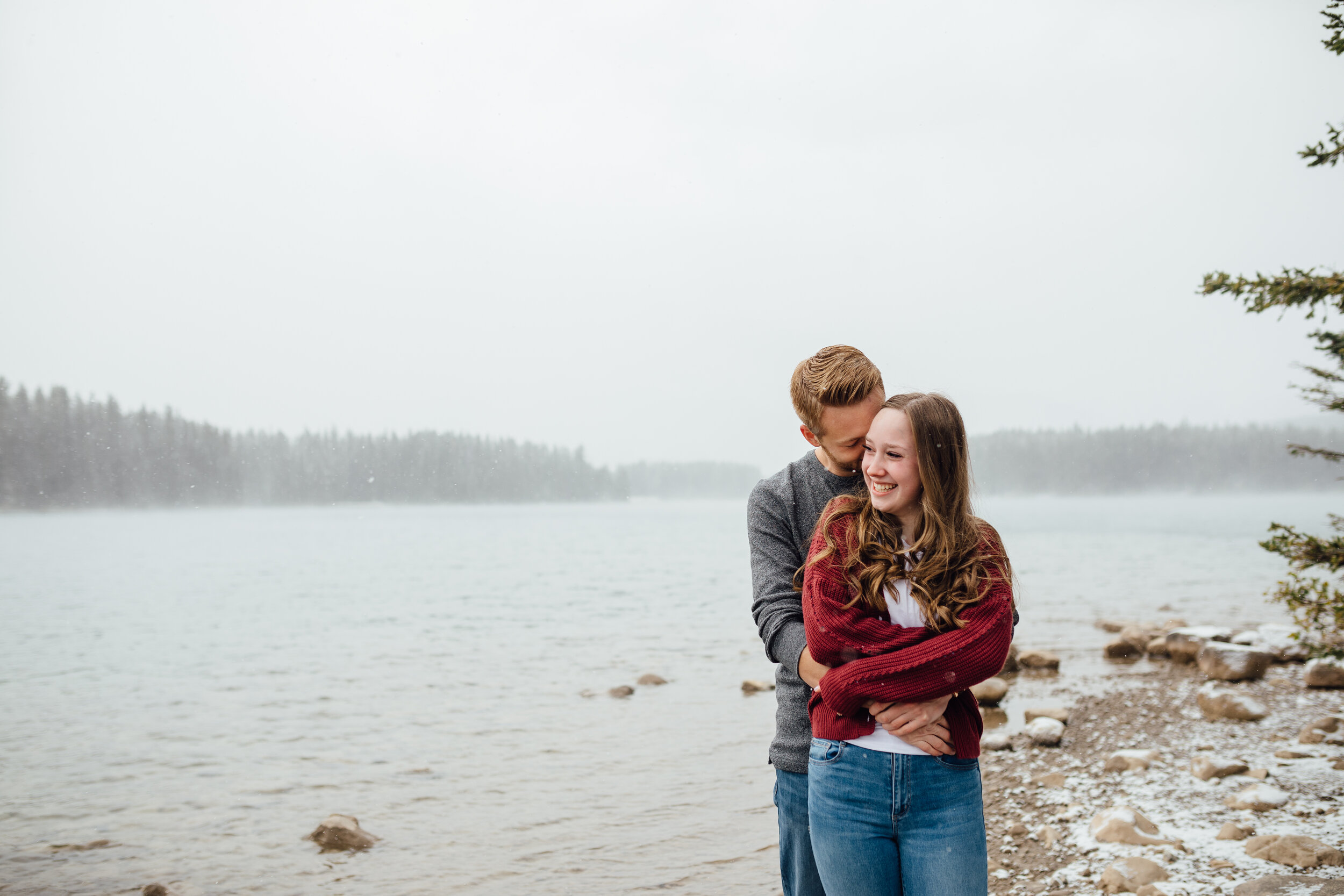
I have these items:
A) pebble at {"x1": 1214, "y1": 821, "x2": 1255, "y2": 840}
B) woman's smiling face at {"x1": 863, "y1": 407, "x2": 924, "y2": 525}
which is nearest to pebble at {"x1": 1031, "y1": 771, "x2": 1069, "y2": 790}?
pebble at {"x1": 1214, "y1": 821, "x2": 1255, "y2": 840}

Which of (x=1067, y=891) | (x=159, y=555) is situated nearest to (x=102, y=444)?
(x=159, y=555)

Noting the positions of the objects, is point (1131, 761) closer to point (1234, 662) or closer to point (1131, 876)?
point (1131, 876)

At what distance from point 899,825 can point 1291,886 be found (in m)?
2.93

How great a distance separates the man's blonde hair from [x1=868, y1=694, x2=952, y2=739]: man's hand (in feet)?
2.34

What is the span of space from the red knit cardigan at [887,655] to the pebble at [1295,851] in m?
3.27

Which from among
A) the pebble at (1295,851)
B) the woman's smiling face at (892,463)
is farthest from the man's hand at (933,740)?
the pebble at (1295,851)

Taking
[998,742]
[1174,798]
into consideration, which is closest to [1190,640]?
[998,742]

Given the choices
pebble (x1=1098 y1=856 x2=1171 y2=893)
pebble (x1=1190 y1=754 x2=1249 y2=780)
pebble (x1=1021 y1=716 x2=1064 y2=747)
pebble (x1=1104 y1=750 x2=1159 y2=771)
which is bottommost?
pebble (x1=1021 y1=716 x2=1064 y2=747)

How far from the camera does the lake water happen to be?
262 inches

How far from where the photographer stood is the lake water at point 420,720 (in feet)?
21.9

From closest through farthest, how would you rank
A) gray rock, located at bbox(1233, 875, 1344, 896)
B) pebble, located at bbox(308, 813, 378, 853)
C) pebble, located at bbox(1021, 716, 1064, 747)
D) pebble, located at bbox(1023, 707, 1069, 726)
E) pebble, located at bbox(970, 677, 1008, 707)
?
1. gray rock, located at bbox(1233, 875, 1344, 896)
2. pebble, located at bbox(308, 813, 378, 853)
3. pebble, located at bbox(1021, 716, 1064, 747)
4. pebble, located at bbox(1023, 707, 1069, 726)
5. pebble, located at bbox(970, 677, 1008, 707)

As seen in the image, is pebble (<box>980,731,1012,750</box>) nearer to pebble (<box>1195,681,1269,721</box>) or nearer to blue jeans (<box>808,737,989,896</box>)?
pebble (<box>1195,681,1269,721</box>)

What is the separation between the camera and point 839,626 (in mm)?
1964

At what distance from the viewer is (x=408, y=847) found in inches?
272
